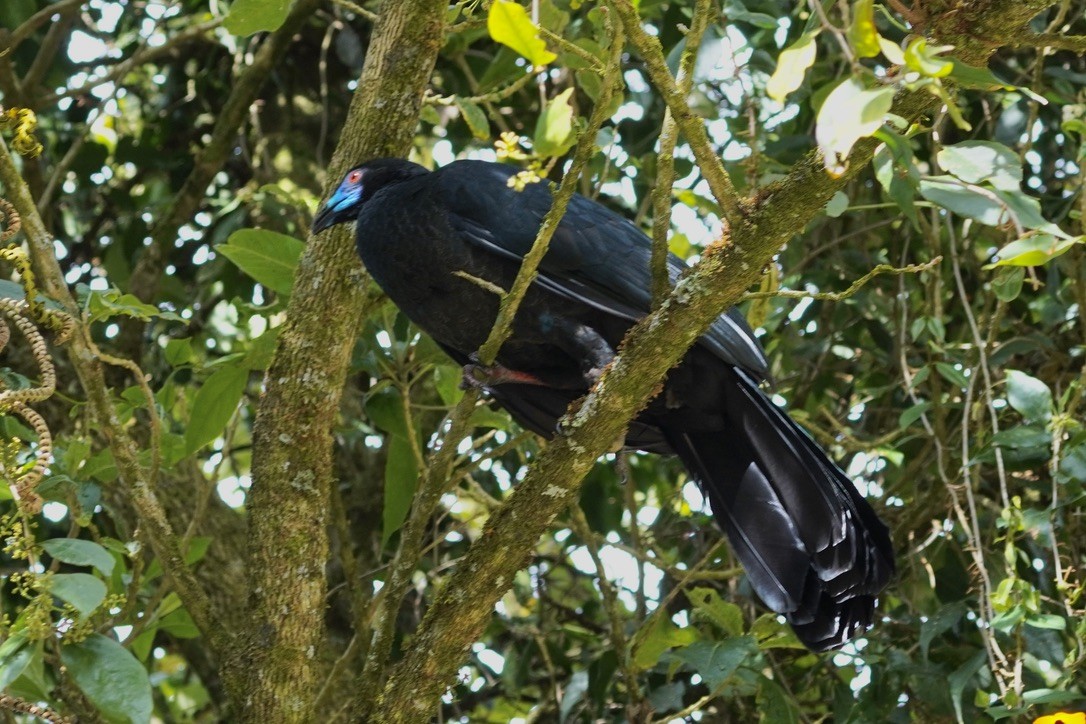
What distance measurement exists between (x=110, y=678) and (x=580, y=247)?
1.44 meters

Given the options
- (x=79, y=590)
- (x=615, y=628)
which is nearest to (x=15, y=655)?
(x=79, y=590)

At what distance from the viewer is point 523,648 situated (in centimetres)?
404

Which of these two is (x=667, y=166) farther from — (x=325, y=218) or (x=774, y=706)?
(x=774, y=706)

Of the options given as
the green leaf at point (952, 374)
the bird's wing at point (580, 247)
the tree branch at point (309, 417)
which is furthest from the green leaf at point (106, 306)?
the green leaf at point (952, 374)

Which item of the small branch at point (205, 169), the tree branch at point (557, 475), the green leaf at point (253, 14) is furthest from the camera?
the small branch at point (205, 169)

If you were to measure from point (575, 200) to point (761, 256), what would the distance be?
1.07m

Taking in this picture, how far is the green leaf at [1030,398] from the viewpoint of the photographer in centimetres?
287

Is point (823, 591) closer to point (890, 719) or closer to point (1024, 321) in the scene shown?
point (890, 719)

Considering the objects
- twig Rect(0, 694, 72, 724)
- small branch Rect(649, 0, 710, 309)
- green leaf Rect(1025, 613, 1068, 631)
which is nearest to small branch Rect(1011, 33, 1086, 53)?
small branch Rect(649, 0, 710, 309)

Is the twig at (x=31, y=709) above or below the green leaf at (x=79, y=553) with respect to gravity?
below

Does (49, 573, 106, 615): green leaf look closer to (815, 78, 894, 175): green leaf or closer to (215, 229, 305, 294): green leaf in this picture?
(215, 229, 305, 294): green leaf

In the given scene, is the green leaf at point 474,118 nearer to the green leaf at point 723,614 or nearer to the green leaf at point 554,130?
the green leaf at point 723,614

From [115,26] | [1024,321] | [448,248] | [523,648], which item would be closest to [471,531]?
[523,648]

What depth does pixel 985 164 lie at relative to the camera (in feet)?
5.47
